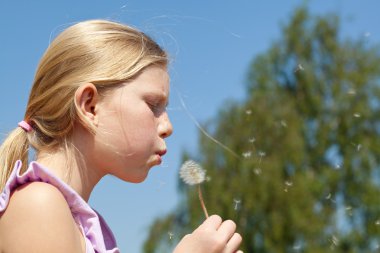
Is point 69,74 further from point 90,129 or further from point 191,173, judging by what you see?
point 191,173

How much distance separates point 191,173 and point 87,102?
436 millimetres

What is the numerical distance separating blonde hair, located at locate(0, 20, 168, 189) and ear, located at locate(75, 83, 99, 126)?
0.7 inches

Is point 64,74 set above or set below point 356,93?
above

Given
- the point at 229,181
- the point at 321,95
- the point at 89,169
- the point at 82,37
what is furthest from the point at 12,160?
the point at 321,95

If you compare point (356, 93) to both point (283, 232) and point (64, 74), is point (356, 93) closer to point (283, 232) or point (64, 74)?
point (283, 232)

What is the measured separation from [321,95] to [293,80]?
0.86m

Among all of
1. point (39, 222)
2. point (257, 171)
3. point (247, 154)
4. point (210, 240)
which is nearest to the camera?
point (39, 222)

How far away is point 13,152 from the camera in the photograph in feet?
8.68

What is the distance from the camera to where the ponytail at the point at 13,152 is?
262cm

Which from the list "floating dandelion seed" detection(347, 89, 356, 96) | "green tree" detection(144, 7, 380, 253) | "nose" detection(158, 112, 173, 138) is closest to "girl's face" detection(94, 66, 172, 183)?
"nose" detection(158, 112, 173, 138)

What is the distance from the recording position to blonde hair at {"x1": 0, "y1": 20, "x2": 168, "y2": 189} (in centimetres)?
253

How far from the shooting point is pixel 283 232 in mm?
20891

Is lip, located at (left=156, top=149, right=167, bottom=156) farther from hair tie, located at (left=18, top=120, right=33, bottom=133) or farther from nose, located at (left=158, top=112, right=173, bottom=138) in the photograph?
hair tie, located at (left=18, top=120, right=33, bottom=133)

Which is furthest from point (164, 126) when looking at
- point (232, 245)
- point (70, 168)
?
point (232, 245)
